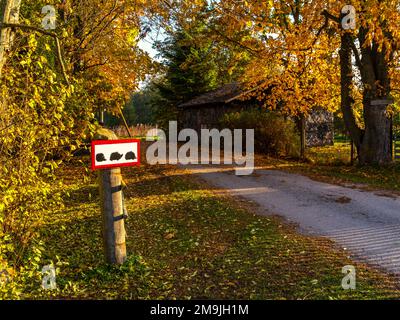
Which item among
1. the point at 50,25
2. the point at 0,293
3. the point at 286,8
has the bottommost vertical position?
the point at 0,293

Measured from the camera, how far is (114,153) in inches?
195

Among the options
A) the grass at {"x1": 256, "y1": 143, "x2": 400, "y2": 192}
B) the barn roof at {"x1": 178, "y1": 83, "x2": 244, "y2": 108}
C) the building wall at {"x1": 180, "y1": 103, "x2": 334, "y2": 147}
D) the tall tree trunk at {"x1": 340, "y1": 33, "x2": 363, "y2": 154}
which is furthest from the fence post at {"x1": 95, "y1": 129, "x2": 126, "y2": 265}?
the building wall at {"x1": 180, "y1": 103, "x2": 334, "y2": 147}

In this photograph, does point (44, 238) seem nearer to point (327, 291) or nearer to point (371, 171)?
point (327, 291)

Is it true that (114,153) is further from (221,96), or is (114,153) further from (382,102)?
(221,96)

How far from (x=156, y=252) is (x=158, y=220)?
78.6 inches

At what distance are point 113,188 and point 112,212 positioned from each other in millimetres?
357

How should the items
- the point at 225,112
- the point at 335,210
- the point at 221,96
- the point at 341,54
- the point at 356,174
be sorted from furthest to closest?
the point at 221,96
the point at 225,112
the point at 341,54
the point at 356,174
the point at 335,210

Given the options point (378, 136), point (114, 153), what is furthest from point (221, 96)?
point (114, 153)

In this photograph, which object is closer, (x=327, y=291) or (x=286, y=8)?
(x=327, y=291)

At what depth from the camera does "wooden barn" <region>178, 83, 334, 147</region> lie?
1091 inches

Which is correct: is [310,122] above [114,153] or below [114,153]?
above

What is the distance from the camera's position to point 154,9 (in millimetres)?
11016

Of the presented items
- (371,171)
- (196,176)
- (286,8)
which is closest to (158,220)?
(196,176)

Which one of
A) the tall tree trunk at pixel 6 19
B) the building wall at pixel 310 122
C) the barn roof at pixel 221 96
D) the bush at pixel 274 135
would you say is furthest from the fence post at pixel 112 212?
the building wall at pixel 310 122
